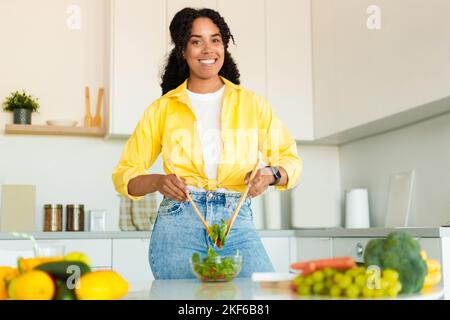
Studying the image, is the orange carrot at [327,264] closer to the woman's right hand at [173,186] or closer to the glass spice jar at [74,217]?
the woman's right hand at [173,186]

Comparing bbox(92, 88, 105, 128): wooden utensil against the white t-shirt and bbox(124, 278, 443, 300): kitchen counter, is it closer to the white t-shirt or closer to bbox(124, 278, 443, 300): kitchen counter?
the white t-shirt

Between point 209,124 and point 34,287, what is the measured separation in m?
0.34

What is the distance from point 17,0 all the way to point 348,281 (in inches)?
60.6

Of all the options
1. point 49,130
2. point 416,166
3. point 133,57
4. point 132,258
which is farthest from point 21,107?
point 416,166

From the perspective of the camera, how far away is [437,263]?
40 centimetres

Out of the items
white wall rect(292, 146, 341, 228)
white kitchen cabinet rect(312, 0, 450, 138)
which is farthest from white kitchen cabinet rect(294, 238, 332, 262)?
white wall rect(292, 146, 341, 228)

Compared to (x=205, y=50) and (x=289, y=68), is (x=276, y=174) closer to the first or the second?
(x=205, y=50)

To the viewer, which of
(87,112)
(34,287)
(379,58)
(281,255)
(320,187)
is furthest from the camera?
(320,187)

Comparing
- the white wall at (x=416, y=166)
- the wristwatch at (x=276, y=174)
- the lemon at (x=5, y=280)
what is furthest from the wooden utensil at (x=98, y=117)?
the lemon at (x=5, y=280)

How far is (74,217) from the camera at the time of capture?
159 cm

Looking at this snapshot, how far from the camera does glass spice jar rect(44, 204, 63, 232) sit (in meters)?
1.57
